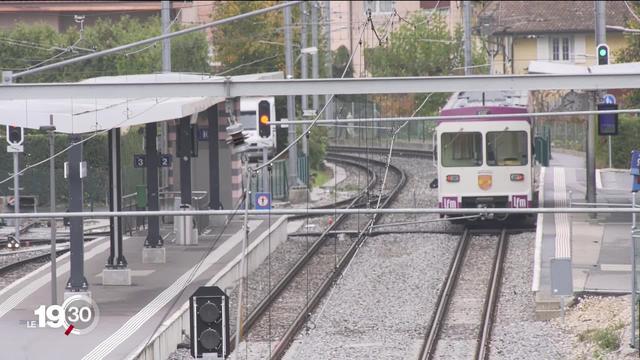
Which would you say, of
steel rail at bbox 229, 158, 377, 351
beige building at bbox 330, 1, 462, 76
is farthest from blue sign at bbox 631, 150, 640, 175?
beige building at bbox 330, 1, 462, 76

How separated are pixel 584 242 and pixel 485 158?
156 inches

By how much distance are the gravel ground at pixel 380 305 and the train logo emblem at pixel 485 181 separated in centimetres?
174

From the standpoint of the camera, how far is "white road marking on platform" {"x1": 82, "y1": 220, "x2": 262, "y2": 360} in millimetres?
15414

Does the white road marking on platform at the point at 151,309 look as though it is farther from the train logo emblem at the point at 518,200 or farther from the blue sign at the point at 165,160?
the train logo emblem at the point at 518,200

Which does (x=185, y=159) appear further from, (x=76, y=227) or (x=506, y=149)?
(x=76, y=227)

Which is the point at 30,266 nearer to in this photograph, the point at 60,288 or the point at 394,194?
the point at 60,288

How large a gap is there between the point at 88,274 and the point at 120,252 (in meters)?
1.35

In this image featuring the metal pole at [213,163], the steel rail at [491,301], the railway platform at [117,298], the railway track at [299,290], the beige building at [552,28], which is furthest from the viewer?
the beige building at [552,28]

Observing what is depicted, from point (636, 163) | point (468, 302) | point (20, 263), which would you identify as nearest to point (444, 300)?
point (468, 302)

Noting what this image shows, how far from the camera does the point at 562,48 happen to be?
209 feet

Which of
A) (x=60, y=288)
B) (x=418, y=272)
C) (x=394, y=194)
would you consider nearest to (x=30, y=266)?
(x=60, y=288)

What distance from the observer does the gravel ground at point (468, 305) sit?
56.2 feet

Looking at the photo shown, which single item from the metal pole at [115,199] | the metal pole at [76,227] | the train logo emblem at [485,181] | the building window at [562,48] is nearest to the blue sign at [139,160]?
the metal pole at [115,199]

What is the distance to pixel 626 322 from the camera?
1739cm
